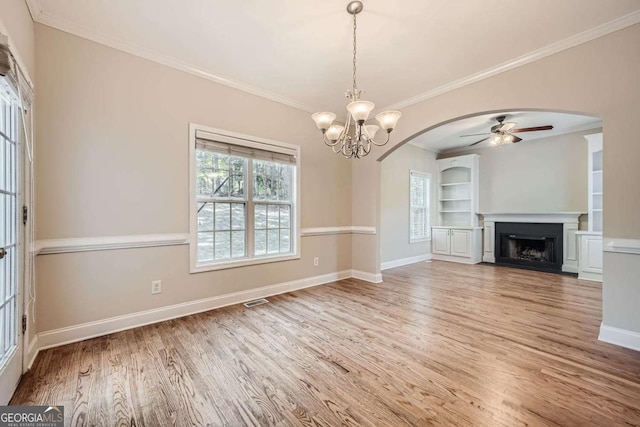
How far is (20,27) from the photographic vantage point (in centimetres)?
188

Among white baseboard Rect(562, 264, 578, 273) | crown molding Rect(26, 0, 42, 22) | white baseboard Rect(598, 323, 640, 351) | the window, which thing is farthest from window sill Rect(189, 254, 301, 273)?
white baseboard Rect(562, 264, 578, 273)

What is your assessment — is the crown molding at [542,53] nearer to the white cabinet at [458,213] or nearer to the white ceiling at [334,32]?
the white ceiling at [334,32]

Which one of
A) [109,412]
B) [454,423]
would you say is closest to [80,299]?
[109,412]

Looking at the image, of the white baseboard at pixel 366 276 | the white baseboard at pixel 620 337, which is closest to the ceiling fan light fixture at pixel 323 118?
the white baseboard at pixel 366 276

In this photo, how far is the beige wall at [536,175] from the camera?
5203 mm

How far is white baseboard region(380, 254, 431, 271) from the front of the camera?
5598 mm

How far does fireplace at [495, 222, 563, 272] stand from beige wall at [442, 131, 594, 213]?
42 cm

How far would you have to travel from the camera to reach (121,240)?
2.55 meters

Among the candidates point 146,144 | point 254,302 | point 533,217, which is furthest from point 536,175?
point 146,144

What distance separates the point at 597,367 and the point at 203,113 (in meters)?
4.39

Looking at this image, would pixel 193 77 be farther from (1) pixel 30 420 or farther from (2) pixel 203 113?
(1) pixel 30 420

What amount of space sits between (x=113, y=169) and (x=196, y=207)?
2.76 ft

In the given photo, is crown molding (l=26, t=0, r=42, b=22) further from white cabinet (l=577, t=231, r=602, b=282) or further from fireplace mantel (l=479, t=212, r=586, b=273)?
white cabinet (l=577, t=231, r=602, b=282)

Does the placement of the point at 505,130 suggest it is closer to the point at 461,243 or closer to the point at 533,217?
the point at 533,217
